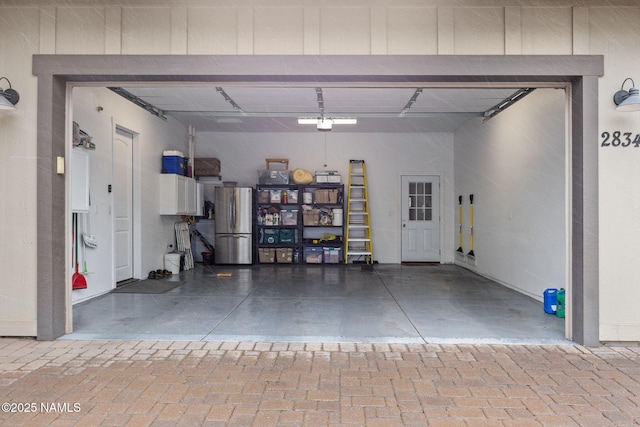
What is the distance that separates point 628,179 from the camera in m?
3.73

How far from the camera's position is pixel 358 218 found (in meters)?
10.3

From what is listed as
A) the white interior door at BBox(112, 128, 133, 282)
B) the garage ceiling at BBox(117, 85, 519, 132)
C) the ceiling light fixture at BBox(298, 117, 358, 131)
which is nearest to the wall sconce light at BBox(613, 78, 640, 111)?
the garage ceiling at BBox(117, 85, 519, 132)

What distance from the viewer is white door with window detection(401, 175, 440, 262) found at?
10.3m

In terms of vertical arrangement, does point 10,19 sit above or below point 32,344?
above

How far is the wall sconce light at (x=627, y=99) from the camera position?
3480mm

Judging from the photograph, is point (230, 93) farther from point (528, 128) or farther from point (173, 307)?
point (528, 128)

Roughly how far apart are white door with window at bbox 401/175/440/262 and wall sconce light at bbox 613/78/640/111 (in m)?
6.69

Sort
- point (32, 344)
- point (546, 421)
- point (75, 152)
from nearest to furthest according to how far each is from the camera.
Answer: point (546, 421), point (32, 344), point (75, 152)

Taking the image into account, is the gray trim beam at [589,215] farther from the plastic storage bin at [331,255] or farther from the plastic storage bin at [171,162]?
the plastic storage bin at [171,162]

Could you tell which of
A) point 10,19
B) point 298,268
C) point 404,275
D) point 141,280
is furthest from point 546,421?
point 298,268

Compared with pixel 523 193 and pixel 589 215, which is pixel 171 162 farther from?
pixel 589 215

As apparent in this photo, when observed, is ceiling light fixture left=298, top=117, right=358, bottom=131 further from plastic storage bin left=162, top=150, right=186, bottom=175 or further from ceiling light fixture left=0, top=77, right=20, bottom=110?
ceiling light fixture left=0, top=77, right=20, bottom=110

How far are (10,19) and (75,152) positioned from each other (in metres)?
1.67

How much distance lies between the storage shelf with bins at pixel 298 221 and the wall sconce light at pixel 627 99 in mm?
6617
